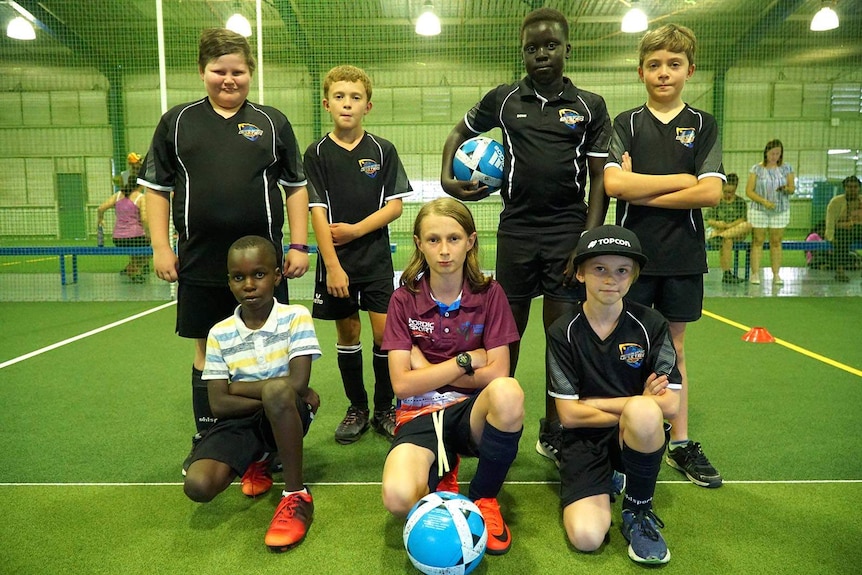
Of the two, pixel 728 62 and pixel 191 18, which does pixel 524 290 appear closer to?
pixel 191 18

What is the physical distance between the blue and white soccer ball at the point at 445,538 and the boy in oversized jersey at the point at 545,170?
1031 mm

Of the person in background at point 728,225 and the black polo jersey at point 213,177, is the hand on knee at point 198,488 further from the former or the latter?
the person in background at point 728,225

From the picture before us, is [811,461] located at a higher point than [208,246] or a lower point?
lower

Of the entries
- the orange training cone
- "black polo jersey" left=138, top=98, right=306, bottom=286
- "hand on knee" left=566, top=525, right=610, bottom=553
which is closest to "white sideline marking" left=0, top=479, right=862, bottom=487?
"hand on knee" left=566, top=525, right=610, bottom=553

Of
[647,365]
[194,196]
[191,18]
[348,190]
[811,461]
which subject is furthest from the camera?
[191,18]

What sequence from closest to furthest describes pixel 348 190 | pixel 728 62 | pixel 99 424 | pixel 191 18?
pixel 348 190
pixel 99 424
pixel 191 18
pixel 728 62

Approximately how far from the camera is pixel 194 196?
2.59m

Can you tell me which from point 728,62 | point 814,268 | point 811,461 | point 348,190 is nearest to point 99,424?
point 348,190

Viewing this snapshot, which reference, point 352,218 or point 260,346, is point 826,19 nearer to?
point 352,218

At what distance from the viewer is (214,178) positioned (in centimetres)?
257

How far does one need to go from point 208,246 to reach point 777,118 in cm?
1926

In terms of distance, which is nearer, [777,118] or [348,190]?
[348,190]

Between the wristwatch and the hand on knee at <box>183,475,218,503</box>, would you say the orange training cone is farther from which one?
the hand on knee at <box>183,475,218,503</box>

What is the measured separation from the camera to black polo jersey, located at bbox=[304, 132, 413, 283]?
3.19 meters
